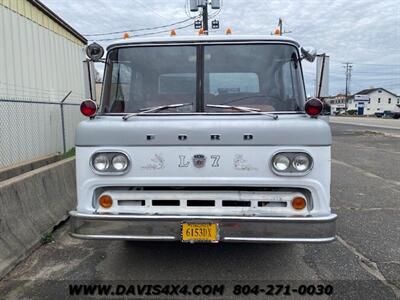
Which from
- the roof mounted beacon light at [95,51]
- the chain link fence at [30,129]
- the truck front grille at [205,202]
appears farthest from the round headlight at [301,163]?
the chain link fence at [30,129]

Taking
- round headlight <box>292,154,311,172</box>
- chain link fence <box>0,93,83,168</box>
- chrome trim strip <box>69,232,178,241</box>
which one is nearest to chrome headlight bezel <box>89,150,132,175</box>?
chrome trim strip <box>69,232,178,241</box>

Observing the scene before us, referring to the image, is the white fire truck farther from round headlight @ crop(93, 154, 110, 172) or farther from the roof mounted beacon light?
the roof mounted beacon light

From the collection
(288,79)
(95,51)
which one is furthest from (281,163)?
(95,51)

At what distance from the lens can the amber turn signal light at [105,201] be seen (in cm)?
364

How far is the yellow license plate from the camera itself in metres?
3.45

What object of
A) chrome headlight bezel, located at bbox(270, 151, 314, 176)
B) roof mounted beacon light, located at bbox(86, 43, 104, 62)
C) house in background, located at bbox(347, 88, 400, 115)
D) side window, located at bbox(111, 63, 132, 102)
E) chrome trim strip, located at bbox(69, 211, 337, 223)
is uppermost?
house in background, located at bbox(347, 88, 400, 115)

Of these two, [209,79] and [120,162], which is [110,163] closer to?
[120,162]

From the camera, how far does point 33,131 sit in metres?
9.05

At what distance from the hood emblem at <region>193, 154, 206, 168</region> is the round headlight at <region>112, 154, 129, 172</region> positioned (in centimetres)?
60

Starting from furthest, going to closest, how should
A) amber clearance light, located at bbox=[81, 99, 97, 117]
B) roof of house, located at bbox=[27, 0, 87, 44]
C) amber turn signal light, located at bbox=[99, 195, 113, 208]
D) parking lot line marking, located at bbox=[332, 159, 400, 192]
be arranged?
roof of house, located at bbox=[27, 0, 87, 44]
parking lot line marking, located at bbox=[332, 159, 400, 192]
amber clearance light, located at bbox=[81, 99, 97, 117]
amber turn signal light, located at bbox=[99, 195, 113, 208]

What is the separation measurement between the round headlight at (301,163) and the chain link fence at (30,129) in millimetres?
4980

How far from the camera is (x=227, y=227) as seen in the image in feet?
11.3

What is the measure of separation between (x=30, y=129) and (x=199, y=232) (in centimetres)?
668

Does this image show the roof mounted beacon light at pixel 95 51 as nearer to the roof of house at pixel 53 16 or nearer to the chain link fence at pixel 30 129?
the chain link fence at pixel 30 129
